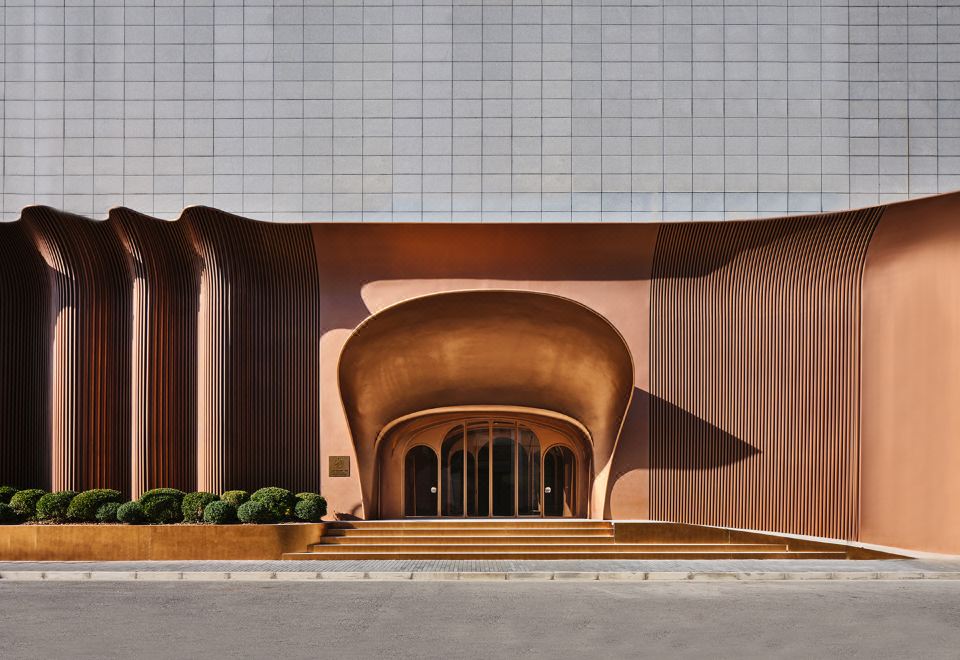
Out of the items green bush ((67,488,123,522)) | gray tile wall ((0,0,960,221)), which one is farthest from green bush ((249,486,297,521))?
gray tile wall ((0,0,960,221))

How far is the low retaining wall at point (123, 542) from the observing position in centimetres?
1694

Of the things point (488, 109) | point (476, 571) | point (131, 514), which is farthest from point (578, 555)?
point (488, 109)

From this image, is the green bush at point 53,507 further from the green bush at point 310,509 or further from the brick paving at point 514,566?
the green bush at point 310,509

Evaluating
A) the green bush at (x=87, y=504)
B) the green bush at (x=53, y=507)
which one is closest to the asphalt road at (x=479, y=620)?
the green bush at (x=87, y=504)

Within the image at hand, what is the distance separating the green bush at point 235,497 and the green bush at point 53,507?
321cm

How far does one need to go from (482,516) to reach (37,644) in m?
13.6

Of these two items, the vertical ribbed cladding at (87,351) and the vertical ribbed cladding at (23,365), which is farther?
the vertical ribbed cladding at (23,365)

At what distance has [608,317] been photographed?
19969 millimetres

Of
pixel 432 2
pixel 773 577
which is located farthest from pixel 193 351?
pixel 773 577

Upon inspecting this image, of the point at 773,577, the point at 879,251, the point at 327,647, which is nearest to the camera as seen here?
the point at 327,647

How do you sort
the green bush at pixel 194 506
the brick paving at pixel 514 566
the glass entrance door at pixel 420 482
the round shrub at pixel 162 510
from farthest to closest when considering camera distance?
the glass entrance door at pixel 420 482, the green bush at pixel 194 506, the round shrub at pixel 162 510, the brick paving at pixel 514 566

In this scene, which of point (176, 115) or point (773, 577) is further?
point (176, 115)

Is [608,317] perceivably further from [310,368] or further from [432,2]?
[432,2]

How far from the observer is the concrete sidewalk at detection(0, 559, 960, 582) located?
15078 millimetres
